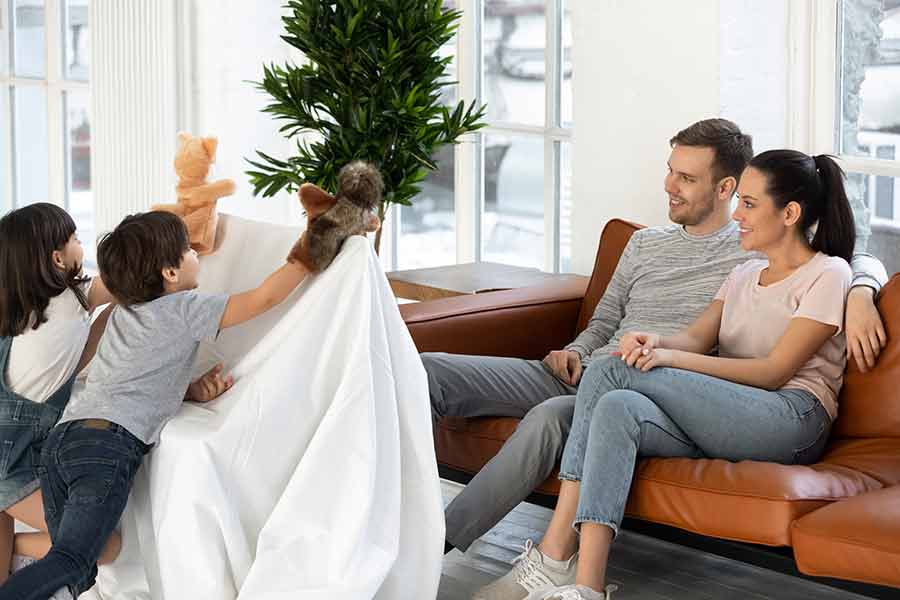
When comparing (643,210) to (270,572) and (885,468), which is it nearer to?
(885,468)

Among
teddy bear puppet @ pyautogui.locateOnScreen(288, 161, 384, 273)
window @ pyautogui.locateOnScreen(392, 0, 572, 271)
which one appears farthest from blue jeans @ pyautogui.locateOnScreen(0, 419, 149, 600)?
window @ pyautogui.locateOnScreen(392, 0, 572, 271)

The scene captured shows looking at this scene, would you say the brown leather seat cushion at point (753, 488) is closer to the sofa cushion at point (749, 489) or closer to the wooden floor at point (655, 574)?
the sofa cushion at point (749, 489)

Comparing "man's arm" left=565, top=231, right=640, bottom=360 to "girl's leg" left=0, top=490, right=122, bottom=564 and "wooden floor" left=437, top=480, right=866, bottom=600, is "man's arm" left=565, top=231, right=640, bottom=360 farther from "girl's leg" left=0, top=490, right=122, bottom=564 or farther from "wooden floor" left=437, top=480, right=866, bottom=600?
"girl's leg" left=0, top=490, right=122, bottom=564

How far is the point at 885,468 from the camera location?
2.81m

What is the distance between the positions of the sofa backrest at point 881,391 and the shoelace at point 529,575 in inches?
29.9

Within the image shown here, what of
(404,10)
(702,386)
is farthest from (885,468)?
(404,10)

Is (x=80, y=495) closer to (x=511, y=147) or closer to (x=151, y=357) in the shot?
(x=151, y=357)

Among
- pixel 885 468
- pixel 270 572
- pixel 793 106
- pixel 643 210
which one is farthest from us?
pixel 643 210

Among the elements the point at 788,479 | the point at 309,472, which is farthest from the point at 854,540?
the point at 309,472

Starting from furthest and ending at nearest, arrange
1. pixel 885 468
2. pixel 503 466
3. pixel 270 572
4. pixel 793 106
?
pixel 793 106 → pixel 503 466 → pixel 885 468 → pixel 270 572

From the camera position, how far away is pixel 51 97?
7.23 metres

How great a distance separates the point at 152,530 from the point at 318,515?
363 millimetres

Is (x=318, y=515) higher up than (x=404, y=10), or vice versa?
(x=404, y=10)

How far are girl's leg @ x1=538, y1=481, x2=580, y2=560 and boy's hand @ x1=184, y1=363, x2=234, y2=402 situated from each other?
29.5 inches
